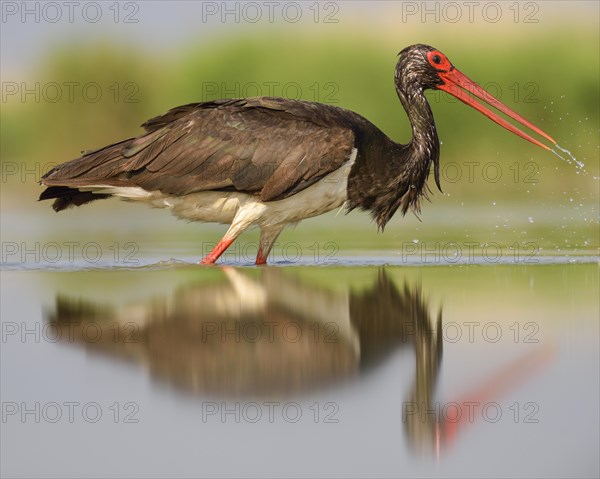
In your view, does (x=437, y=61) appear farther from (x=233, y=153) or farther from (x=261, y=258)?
→ (x=261, y=258)

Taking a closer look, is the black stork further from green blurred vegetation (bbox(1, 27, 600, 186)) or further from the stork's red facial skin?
green blurred vegetation (bbox(1, 27, 600, 186))

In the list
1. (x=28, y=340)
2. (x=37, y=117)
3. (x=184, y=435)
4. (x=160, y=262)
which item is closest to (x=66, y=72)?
(x=37, y=117)

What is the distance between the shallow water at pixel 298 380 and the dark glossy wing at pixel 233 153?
1.13 m

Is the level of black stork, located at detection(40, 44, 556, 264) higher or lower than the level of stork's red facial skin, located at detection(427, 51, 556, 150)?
lower

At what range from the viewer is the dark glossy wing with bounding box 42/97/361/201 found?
29.8 feet

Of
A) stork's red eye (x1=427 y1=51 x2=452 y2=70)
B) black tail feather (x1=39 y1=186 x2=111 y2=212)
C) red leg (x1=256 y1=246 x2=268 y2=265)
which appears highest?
stork's red eye (x1=427 y1=51 x2=452 y2=70)

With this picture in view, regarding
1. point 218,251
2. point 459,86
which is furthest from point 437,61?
point 218,251

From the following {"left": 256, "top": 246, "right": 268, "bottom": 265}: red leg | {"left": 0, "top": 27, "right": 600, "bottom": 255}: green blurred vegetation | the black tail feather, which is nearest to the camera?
the black tail feather

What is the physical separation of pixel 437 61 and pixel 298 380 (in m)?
5.20

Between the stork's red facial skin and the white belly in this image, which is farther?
the stork's red facial skin

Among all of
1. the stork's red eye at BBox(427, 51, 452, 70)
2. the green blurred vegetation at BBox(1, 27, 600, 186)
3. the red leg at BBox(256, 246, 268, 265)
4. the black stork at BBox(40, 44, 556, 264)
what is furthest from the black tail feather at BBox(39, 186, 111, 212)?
the green blurred vegetation at BBox(1, 27, 600, 186)

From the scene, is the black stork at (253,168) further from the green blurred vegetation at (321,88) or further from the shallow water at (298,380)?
the green blurred vegetation at (321,88)

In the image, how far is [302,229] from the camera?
14.1 metres

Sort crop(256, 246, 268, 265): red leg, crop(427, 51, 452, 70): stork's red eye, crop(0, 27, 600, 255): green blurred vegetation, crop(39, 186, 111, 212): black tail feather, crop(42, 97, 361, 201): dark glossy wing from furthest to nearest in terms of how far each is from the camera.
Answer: crop(0, 27, 600, 255): green blurred vegetation
crop(427, 51, 452, 70): stork's red eye
crop(256, 246, 268, 265): red leg
crop(39, 186, 111, 212): black tail feather
crop(42, 97, 361, 201): dark glossy wing
